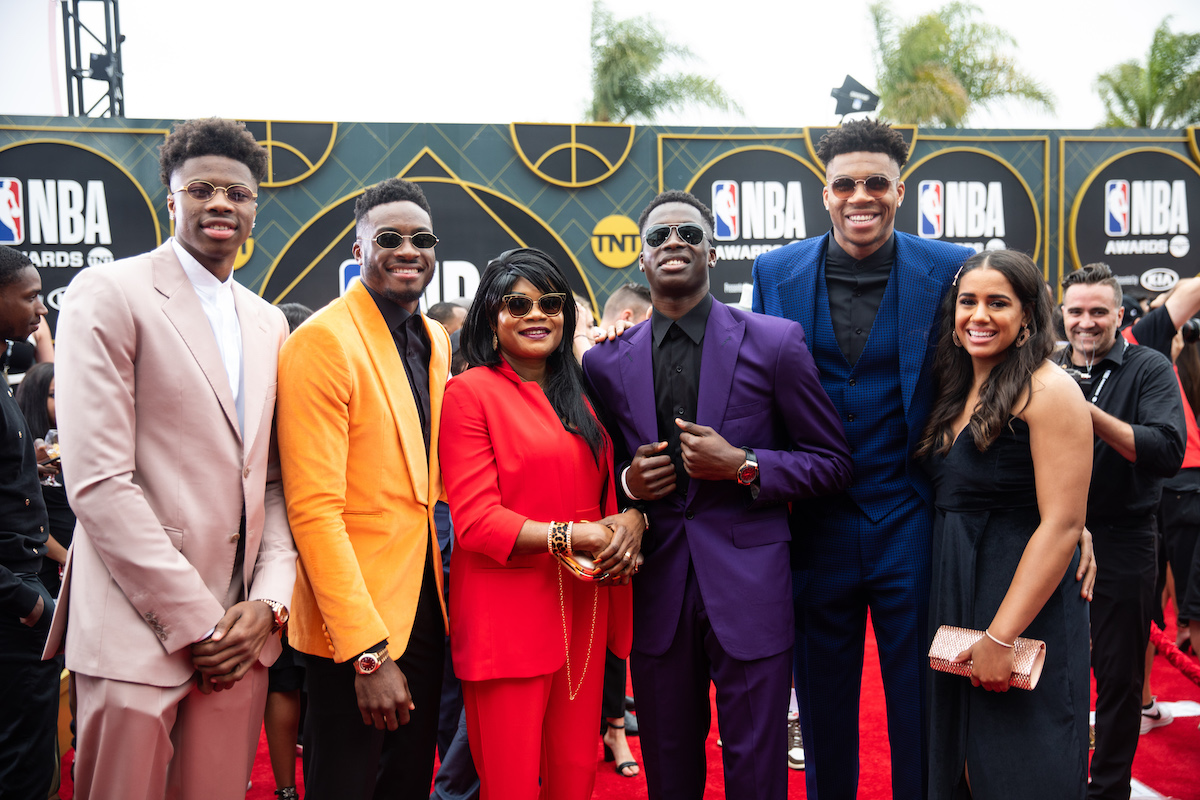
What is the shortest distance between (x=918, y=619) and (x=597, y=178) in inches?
270

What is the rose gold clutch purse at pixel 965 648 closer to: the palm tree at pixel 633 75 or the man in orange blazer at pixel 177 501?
the man in orange blazer at pixel 177 501

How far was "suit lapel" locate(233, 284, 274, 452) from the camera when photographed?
233cm

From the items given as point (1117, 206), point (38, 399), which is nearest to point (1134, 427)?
point (38, 399)

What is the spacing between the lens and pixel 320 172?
8.41 metres

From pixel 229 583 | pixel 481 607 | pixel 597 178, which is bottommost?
pixel 481 607

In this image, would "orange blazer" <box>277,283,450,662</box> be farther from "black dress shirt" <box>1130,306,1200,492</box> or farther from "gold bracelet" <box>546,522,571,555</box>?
"black dress shirt" <box>1130,306,1200,492</box>

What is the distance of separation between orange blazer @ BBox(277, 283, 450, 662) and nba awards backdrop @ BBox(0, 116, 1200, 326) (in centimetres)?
625

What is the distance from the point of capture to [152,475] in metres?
2.15

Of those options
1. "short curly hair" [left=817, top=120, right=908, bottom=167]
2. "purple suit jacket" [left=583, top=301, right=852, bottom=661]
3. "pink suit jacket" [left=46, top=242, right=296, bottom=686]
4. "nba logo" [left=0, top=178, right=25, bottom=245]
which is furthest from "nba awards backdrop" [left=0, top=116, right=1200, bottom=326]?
"pink suit jacket" [left=46, top=242, right=296, bottom=686]

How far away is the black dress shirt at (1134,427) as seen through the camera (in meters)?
Result: 3.54

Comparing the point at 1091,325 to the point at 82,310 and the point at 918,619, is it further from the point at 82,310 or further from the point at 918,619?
the point at 82,310

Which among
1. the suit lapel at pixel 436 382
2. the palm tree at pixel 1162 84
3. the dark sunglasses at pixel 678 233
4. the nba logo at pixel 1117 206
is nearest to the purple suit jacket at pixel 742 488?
the dark sunglasses at pixel 678 233

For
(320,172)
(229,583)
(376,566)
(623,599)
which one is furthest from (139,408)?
(320,172)

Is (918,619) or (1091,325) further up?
(1091,325)
